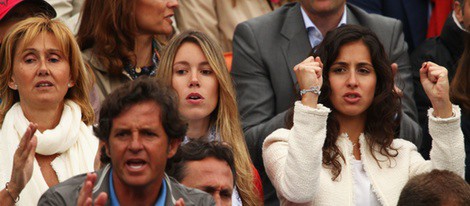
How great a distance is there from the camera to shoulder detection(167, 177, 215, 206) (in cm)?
583

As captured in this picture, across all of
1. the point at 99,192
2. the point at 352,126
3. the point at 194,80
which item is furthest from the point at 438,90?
the point at 99,192

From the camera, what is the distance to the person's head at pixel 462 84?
8.38 metres

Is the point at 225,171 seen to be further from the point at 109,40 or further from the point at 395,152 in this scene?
the point at 109,40

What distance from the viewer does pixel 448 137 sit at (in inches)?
288

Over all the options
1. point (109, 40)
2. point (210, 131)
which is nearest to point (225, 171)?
point (210, 131)

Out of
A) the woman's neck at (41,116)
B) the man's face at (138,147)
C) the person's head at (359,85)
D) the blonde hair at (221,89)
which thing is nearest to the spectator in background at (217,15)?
the blonde hair at (221,89)

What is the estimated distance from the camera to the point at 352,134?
24.7ft

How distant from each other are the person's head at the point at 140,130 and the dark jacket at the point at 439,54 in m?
3.71

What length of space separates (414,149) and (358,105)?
46 centimetres

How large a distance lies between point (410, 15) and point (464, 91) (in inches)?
80.9

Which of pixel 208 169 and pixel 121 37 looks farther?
pixel 121 37

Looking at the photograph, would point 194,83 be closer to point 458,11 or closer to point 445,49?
point 445,49

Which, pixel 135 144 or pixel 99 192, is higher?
pixel 135 144

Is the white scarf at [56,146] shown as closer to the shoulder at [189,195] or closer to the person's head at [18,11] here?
the person's head at [18,11]
